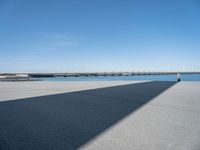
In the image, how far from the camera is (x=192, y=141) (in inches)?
101

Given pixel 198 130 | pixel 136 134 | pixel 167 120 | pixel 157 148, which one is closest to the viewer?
pixel 157 148

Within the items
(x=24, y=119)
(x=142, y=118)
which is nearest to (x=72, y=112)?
(x=24, y=119)

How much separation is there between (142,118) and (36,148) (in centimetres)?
211

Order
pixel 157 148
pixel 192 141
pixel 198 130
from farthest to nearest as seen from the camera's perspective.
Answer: pixel 198 130
pixel 192 141
pixel 157 148

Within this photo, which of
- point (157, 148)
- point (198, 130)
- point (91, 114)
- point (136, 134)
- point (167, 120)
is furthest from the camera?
point (91, 114)

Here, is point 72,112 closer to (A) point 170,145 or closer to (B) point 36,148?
(B) point 36,148

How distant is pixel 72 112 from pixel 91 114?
0.48 m

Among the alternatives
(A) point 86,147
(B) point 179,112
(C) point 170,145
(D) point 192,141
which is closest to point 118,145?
(A) point 86,147

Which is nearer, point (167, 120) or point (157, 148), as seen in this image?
point (157, 148)

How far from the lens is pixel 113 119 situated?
148 inches

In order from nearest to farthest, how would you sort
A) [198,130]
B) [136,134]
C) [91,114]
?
[136,134] → [198,130] → [91,114]

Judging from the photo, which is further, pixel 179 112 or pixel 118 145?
pixel 179 112

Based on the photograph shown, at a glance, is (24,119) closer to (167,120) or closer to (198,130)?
(167,120)

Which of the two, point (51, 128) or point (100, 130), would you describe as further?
point (51, 128)
